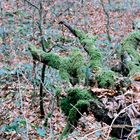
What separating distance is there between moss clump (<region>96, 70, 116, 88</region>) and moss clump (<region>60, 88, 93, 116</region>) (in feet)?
0.49

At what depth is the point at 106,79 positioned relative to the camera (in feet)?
9.62

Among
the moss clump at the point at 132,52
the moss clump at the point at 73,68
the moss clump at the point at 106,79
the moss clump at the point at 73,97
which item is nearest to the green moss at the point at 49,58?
the moss clump at the point at 73,68

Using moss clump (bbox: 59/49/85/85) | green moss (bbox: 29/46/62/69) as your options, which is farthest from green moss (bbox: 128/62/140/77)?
green moss (bbox: 29/46/62/69)

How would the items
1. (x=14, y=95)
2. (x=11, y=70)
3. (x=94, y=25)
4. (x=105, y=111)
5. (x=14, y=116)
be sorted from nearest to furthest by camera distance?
(x=105, y=111), (x=14, y=116), (x=14, y=95), (x=11, y=70), (x=94, y=25)

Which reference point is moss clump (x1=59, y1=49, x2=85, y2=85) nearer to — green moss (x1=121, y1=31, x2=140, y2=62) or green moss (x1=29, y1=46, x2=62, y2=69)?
green moss (x1=29, y1=46, x2=62, y2=69)

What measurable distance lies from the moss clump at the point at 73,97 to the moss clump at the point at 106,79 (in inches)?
5.8

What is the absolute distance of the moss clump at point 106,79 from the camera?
9.64 ft

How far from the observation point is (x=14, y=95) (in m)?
8.31

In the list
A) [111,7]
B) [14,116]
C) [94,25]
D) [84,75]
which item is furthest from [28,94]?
[111,7]

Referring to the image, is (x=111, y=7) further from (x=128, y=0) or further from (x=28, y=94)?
(x=28, y=94)

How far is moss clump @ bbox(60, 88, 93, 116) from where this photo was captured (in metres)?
2.90

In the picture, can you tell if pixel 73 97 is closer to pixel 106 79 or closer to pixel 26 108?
pixel 106 79

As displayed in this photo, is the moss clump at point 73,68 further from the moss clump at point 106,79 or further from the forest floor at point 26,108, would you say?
the forest floor at point 26,108

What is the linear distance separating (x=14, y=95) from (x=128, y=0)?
37.2 feet
